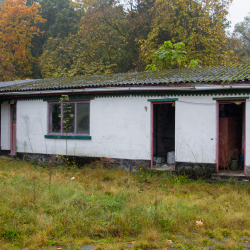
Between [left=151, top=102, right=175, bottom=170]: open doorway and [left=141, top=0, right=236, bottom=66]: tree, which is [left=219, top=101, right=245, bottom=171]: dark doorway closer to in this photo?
[left=151, top=102, right=175, bottom=170]: open doorway

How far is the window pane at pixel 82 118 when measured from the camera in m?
11.4

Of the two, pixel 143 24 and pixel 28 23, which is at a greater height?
pixel 28 23

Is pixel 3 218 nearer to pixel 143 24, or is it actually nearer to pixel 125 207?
pixel 125 207

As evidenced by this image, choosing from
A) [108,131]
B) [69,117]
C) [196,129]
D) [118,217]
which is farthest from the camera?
[69,117]

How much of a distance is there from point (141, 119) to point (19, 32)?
27.6 meters

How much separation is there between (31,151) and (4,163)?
119 cm

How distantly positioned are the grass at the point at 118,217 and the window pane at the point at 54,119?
4.34 m

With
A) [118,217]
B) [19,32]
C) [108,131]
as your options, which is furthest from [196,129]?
[19,32]

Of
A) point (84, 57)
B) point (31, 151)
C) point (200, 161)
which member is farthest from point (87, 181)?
point (84, 57)

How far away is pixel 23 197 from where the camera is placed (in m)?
6.16

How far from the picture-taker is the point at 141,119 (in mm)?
10312

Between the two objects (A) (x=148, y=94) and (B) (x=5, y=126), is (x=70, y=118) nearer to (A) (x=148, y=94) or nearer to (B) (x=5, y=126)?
(A) (x=148, y=94)

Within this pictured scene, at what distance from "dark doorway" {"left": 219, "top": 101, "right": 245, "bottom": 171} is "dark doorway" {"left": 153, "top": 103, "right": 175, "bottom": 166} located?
2.59 m

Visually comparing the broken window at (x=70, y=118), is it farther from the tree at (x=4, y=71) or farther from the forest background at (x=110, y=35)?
the tree at (x=4, y=71)
